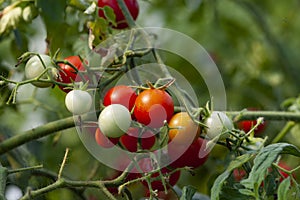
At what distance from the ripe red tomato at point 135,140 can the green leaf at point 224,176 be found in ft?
0.50

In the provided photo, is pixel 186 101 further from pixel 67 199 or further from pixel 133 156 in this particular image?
pixel 67 199

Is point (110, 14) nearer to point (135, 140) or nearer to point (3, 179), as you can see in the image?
point (135, 140)

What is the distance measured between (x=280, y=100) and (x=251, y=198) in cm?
134

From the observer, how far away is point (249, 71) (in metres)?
2.94

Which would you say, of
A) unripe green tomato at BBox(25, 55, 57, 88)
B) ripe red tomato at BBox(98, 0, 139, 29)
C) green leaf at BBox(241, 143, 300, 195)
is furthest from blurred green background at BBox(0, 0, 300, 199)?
green leaf at BBox(241, 143, 300, 195)

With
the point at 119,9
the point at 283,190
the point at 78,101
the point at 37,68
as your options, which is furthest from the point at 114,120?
the point at 119,9

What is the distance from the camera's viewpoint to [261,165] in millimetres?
1248

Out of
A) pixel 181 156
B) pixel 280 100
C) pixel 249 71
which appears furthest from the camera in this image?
pixel 249 71

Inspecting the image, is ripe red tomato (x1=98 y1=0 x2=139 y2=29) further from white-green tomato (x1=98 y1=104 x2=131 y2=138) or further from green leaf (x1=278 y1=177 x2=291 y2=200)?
green leaf (x1=278 y1=177 x2=291 y2=200)

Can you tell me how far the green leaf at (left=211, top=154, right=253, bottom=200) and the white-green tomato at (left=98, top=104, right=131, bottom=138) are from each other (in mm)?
188

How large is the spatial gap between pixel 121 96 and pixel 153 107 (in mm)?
74

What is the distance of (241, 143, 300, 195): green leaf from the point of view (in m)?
1.23

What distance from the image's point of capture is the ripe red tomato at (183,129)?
1.39 metres

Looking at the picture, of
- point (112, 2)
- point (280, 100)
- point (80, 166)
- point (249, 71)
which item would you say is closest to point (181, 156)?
point (112, 2)
